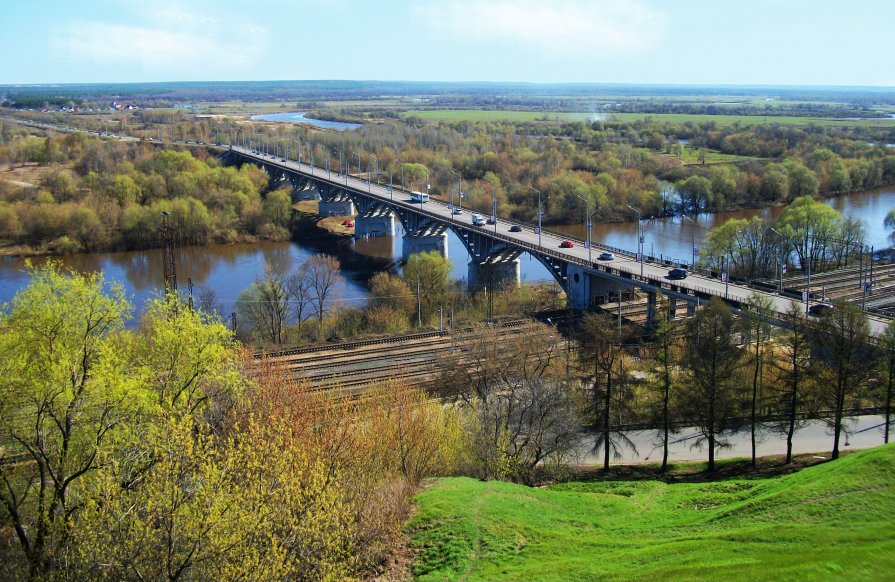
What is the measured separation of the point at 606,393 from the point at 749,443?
4.73 metres

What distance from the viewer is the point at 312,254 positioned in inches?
2447

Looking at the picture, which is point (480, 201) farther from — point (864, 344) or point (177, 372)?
point (177, 372)

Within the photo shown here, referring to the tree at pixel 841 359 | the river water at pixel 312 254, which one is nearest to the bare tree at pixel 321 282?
the river water at pixel 312 254

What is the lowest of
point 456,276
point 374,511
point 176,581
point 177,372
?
point 456,276

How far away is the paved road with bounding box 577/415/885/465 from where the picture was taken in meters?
21.7

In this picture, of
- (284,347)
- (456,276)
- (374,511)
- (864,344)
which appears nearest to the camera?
(374,511)

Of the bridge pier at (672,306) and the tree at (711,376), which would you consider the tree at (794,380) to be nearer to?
the tree at (711,376)

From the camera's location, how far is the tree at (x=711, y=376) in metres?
20.8

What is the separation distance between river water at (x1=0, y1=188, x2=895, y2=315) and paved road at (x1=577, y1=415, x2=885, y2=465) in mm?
23528

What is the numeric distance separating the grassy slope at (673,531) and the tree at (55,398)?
562 cm

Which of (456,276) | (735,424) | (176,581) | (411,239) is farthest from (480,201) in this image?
(176,581)

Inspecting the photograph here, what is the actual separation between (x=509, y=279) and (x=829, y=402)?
94.3 ft

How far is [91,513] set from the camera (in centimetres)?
1104

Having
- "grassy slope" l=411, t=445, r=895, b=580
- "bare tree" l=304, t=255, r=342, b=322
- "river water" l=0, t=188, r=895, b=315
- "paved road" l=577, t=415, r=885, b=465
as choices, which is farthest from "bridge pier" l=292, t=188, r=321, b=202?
"grassy slope" l=411, t=445, r=895, b=580
